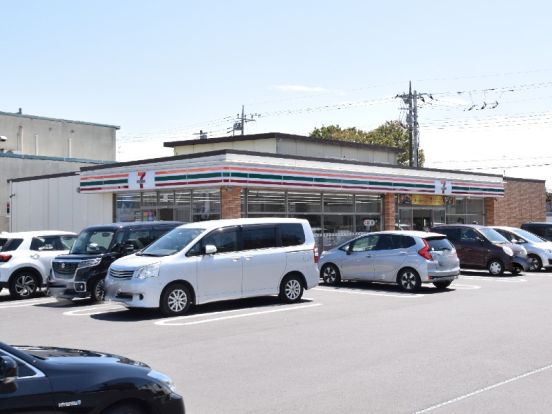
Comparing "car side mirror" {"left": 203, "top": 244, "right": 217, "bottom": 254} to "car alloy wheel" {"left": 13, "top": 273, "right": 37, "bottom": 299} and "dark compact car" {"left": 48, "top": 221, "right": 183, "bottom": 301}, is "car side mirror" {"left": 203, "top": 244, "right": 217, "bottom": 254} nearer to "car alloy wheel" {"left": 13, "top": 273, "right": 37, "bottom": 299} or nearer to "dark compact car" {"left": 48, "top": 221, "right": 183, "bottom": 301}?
"dark compact car" {"left": 48, "top": 221, "right": 183, "bottom": 301}

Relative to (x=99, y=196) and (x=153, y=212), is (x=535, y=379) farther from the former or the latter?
(x=99, y=196)

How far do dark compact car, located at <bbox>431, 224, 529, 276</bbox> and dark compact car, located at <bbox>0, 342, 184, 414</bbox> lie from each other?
1914cm

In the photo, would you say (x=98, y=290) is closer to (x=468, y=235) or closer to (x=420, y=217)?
(x=468, y=235)

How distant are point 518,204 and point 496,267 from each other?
2166 cm

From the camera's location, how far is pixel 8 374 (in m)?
4.32

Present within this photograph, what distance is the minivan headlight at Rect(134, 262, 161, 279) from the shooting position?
1342cm

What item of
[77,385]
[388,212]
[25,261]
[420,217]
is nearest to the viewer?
[77,385]

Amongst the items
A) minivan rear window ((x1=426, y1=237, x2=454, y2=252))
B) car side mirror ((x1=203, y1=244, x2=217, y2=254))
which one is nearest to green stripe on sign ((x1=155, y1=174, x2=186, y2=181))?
minivan rear window ((x1=426, y1=237, x2=454, y2=252))

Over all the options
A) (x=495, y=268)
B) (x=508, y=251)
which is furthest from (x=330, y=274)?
(x=508, y=251)

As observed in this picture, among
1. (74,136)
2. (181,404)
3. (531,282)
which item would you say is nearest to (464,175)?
(531,282)

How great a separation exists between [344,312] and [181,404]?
9033 millimetres

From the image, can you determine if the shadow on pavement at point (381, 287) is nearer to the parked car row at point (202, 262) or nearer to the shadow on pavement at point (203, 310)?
Answer: the parked car row at point (202, 262)

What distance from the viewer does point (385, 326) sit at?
39.9 ft

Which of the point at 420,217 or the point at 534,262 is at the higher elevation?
the point at 420,217
